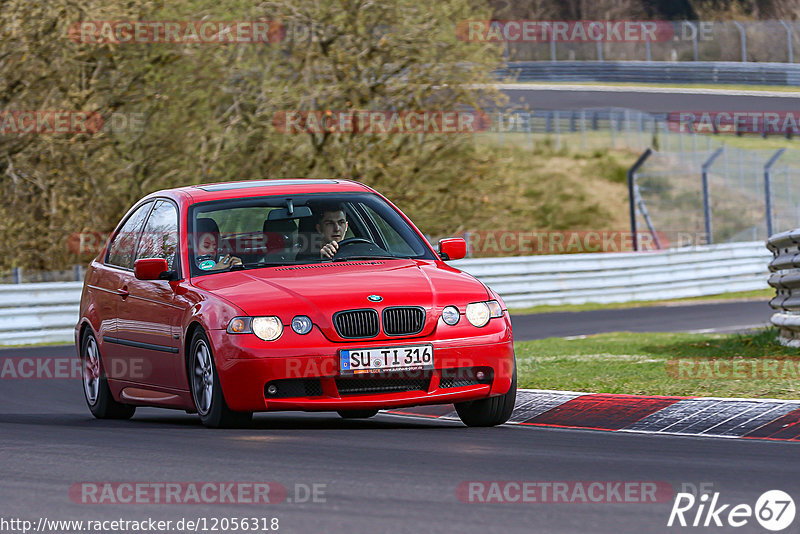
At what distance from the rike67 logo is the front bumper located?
2.73 metres

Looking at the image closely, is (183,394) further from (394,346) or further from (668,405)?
(668,405)

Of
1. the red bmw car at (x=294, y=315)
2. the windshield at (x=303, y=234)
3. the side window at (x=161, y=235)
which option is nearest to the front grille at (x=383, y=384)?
the red bmw car at (x=294, y=315)

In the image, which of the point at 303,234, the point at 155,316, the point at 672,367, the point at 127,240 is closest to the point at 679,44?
the point at 672,367

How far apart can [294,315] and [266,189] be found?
176 centimetres

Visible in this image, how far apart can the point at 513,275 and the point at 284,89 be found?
5978mm

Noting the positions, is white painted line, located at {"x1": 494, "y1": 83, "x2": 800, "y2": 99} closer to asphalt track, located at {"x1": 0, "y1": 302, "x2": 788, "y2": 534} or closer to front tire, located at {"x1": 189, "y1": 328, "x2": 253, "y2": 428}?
front tire, located at {"x1": 189, "y1": 328, "x2": 253, "y2": 428}

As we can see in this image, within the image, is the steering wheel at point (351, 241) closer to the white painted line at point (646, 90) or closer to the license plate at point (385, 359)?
the license plate at point (385, 359)

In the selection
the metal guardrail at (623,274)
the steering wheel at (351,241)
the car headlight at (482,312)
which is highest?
the steering wheel at (351,241)

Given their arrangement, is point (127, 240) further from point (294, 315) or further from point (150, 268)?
point (294, 315)

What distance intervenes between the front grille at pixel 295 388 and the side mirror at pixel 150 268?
1432 millimetres

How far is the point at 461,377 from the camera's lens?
846 cm

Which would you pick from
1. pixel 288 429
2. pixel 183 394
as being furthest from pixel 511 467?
pixel 183 394

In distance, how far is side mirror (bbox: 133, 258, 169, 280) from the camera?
920 centimetres

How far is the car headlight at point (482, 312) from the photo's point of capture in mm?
8547
